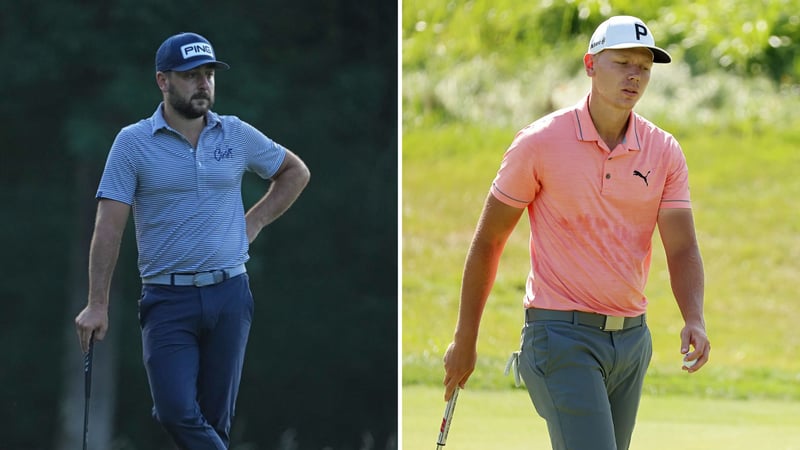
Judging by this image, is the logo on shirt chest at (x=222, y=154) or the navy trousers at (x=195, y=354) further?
the logo on shirt chest at (x=222, y=154)

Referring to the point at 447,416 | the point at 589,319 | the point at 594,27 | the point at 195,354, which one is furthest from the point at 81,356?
the point at 594,27

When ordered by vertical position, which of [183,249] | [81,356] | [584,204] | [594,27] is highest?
[594,27]

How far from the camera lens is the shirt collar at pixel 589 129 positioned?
3426mm

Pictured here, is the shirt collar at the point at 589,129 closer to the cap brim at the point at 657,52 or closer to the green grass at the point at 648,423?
the cap brim at the point at 657,52

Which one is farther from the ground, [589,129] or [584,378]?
[589,129]

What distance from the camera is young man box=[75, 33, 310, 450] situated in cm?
411

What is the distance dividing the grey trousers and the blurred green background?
373 centimetres

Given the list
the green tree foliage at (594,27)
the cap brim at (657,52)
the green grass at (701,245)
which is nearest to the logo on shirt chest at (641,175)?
the cap brim at (657,52)

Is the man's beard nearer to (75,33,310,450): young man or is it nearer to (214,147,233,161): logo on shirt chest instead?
(75,33,310,450): young man

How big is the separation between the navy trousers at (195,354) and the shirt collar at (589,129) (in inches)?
51.3

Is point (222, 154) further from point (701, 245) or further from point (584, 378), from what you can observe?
point (701, 245)

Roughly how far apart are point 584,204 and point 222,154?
1356mm

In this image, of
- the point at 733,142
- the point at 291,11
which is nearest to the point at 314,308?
the point at 291,11

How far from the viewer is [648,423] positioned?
6820mm
